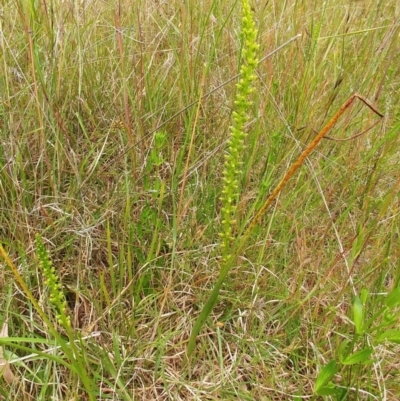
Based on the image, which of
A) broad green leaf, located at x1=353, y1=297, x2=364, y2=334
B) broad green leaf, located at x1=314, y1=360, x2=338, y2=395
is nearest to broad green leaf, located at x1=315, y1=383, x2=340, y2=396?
broad green leaf, located at x1=314, y1=360, x2=338, y2=395

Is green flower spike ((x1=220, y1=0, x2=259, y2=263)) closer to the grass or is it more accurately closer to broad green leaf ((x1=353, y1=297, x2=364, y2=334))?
the grass

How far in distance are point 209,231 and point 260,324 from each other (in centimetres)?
→ 26

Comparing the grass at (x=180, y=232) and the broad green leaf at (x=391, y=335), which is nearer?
the broad green leaf at (x=391, y=335)

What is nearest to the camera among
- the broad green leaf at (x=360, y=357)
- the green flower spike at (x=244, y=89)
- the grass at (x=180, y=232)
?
the green flower spike at (x=244, y=89)

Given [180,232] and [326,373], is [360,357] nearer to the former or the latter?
[326,373]

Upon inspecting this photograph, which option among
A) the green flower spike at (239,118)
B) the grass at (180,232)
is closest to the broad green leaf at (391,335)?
the grass at (180,232)

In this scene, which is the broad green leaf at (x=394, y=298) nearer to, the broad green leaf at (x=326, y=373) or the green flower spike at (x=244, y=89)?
the broad green leaf at (x=326, y=373)

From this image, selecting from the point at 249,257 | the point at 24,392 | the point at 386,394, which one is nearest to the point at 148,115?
the point at 249,257

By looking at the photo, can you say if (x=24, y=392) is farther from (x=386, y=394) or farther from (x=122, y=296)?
(x=386, y=394)

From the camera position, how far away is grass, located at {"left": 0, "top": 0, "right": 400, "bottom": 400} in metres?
0.83

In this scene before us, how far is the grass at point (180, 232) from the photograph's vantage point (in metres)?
0.83

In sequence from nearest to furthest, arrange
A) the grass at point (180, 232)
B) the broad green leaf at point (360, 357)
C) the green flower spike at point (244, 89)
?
the green flower spike at point (244, 89), the broad green leaf at point (360, 357), the grass at point (180, 232)

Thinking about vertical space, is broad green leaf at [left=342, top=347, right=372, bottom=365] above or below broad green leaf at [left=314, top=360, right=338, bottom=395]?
above

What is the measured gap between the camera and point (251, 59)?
1.95 ft
